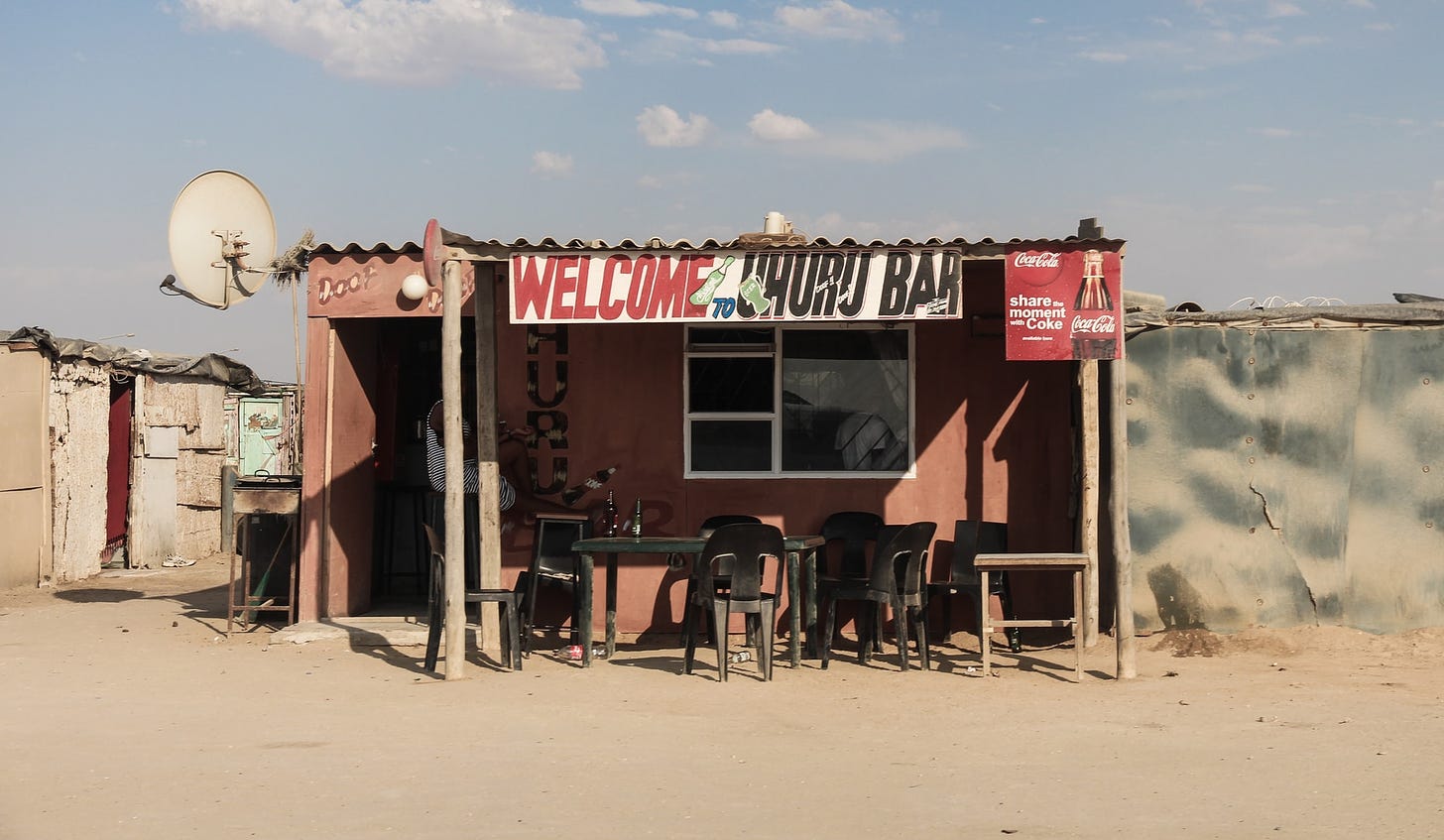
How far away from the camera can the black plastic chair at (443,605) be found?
30.0 feet

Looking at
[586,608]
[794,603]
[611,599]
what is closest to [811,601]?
[794,603]

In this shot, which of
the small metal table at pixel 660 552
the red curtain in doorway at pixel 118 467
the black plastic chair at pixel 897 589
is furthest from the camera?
the red curtain in doorway at pixel 118 467

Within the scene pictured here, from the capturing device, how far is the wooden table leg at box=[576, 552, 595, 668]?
9328 millimetres

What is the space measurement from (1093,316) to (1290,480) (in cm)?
230

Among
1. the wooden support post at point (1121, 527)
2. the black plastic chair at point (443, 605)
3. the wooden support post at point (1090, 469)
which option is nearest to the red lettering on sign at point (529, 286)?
the black plastic chair at point (443, 605)

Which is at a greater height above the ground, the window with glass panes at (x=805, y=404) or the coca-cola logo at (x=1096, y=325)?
the coca-cola logo at (x=1096, y=325)

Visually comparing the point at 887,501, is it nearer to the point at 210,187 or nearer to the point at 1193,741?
the point at 1193,741

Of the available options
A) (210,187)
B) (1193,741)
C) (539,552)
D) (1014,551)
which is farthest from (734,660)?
(210,187)

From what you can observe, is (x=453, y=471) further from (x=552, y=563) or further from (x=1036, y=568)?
(x=1036, y=568)

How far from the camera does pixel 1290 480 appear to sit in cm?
1000

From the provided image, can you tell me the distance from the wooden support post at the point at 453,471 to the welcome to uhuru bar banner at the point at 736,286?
41cm

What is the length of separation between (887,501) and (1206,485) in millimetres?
2357

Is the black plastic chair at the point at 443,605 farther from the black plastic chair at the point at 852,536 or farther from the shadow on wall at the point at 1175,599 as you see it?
the shadow on wall at the point at 1175,599

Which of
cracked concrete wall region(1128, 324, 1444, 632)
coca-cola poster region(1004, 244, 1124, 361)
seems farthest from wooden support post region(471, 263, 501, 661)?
cracked concrete wall region(1128, 324, 1444, 632)
